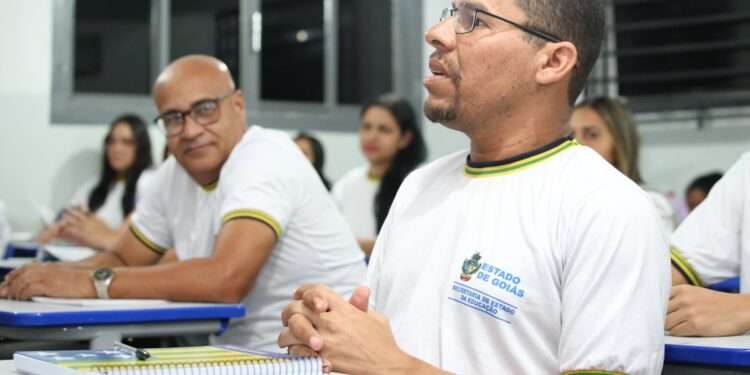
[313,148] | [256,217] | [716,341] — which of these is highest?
[313,148]

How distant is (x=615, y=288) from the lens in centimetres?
138

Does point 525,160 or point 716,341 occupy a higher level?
point 525,160

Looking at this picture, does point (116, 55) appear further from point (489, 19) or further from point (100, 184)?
point (489, 19)

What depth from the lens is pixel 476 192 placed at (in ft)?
5.37

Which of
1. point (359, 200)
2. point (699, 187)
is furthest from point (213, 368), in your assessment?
point (699, 187)

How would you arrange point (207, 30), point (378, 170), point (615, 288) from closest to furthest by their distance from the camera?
point (615, 288), point (378, 170), point (207, 30)

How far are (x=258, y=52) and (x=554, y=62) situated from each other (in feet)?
17.3

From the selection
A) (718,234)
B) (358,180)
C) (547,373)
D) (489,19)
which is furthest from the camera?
(358,180)

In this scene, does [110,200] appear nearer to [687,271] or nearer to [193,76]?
[193,76]

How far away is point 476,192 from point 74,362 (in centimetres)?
66

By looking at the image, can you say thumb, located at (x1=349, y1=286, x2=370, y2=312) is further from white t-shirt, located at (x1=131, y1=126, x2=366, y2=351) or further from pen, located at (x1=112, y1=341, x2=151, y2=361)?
white t-shirt, located at (x1=131, y1=126, x2=366, y2=351)

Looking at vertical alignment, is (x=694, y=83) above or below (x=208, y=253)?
above

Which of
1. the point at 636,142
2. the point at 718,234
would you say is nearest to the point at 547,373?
the point at 718,234

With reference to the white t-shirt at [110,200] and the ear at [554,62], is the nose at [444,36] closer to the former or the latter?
the ear at [554,62]
